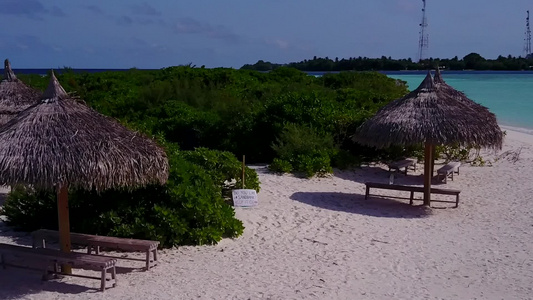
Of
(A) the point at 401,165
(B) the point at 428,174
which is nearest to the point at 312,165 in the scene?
(A) the point at 401,165

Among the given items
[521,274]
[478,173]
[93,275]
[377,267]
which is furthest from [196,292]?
[478,173]

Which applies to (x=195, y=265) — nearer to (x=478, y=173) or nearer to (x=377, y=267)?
(x=377, y=267)

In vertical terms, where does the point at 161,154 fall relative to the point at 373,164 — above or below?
above

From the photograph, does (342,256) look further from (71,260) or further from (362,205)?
(71,260)

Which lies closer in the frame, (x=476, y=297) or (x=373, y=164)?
(x=476, y=297)

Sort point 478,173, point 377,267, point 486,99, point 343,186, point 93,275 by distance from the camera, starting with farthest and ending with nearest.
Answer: point 486,99, point 478,173, point 343,186, point 377,267, point 93,275

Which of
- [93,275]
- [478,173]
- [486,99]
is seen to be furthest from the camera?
[486,99]

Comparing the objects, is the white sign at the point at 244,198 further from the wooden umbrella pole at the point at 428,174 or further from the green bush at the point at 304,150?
the wooden umbrella pole at the point at 428,174
